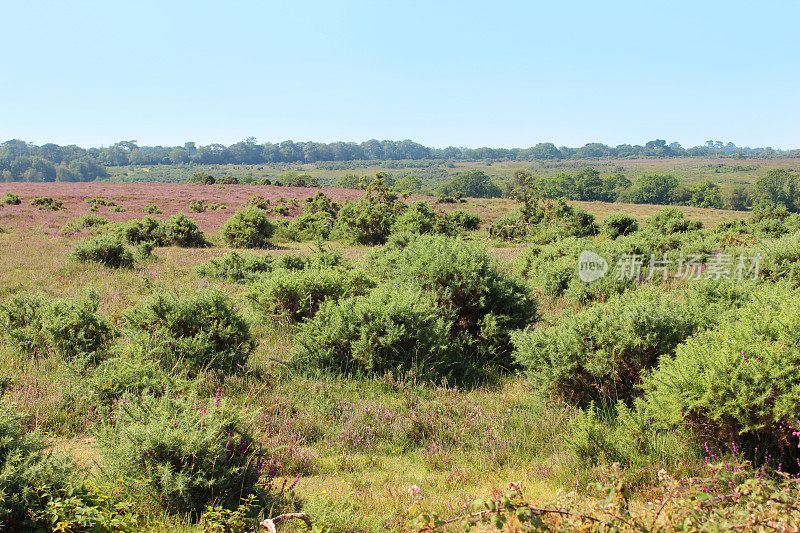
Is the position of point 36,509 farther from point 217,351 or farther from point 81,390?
point 217,351

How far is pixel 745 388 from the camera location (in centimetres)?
296

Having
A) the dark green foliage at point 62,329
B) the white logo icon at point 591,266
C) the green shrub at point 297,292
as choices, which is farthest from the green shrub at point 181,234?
the white logo icon at point 591,266

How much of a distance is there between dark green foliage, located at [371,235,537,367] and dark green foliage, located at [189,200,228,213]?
1114 inches

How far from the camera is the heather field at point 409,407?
2471mm

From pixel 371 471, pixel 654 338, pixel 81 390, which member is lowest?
pixel 371 471

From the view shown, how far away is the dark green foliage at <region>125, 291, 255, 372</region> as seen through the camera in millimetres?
4980

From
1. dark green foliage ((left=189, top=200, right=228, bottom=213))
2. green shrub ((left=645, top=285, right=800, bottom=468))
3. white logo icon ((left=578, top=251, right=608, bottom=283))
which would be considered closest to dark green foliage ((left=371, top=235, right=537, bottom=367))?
green shrub ((left=645, top=285, right=800, bottom=468))

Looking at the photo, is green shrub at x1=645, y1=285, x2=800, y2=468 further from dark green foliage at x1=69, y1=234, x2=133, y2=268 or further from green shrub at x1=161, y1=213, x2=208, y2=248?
green shrub at x1=161, y1=213, x2=208, y2=248

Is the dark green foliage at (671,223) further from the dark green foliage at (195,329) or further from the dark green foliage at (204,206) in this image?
the dark green foliage at (204,206)

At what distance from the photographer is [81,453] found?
3385 millimetres

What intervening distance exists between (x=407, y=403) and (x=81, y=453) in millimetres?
2743

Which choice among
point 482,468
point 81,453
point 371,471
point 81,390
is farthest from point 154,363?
point 482,468

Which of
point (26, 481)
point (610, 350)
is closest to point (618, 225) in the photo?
point (610, 350)

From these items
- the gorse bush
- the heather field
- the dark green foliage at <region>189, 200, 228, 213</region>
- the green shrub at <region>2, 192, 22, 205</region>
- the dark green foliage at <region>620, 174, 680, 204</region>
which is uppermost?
the dark green foliage at <region>620, 174, 680, 204</region>
